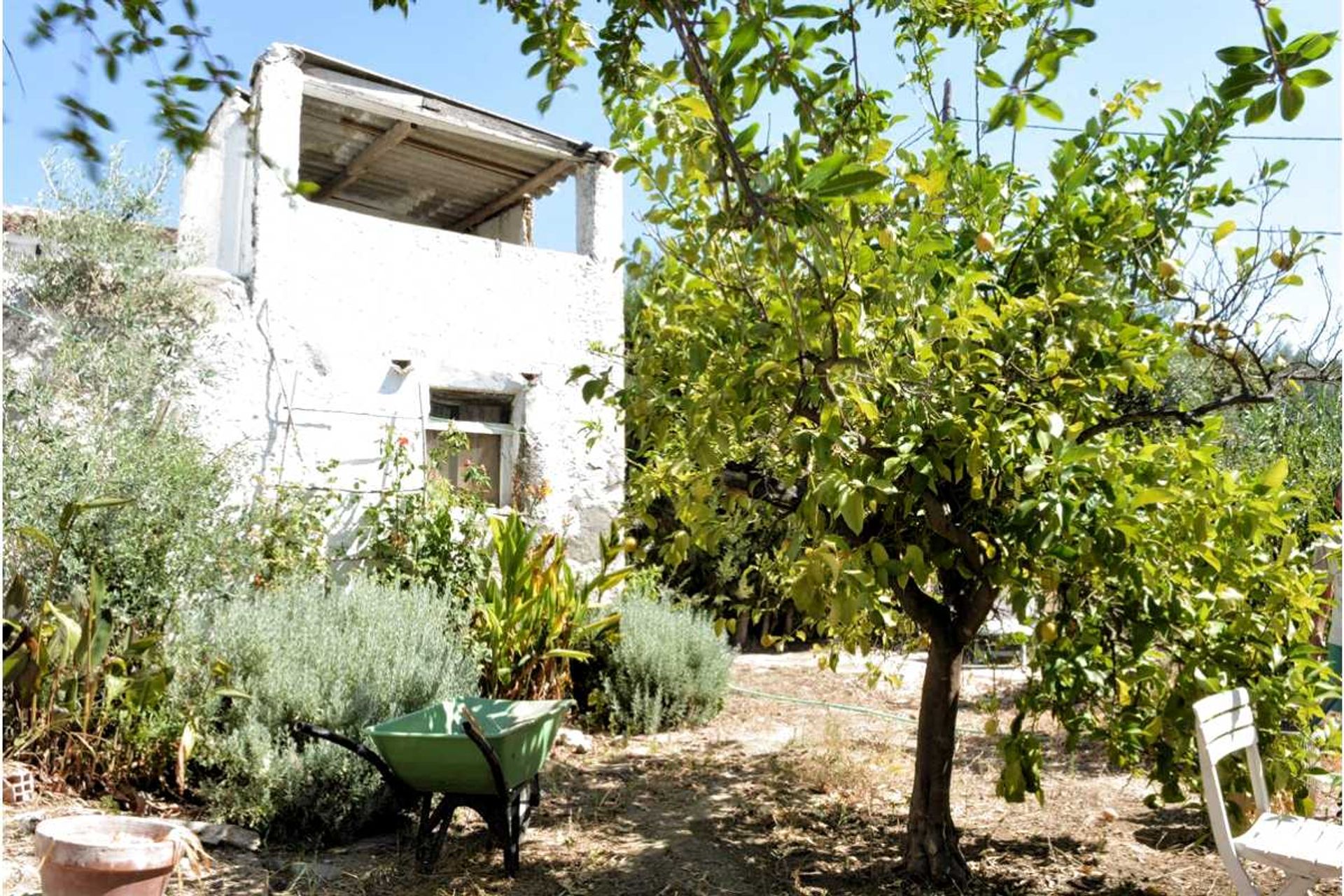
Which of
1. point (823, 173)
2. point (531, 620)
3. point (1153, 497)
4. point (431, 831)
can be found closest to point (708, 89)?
point (823, 173)

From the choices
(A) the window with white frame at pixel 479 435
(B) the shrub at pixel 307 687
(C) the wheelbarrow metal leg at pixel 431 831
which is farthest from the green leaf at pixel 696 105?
(A) the window with white frame at pixel 479 435

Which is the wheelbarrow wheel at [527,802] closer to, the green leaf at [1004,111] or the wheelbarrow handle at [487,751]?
the wheelbarrow handle at [487,751]

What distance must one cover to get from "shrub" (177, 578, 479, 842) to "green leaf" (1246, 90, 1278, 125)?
161 inches

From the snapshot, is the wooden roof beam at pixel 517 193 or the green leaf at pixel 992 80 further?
the wooden roof beam at pixel 517 193

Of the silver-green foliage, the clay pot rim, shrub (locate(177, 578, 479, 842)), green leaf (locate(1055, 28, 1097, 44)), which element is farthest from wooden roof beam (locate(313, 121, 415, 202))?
green leaf (locate(1055, 28, 1097, 44))

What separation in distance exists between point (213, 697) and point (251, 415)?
2701 mm

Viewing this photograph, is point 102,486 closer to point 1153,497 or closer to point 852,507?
point 852,507

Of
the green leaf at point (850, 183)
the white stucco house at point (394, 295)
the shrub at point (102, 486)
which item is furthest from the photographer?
the white stucco house at point (394, 295)

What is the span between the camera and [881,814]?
4.71 m

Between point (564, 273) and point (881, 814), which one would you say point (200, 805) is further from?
point (564, 273)

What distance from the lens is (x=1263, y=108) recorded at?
137 centimetres

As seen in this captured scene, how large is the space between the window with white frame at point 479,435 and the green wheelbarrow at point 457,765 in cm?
366

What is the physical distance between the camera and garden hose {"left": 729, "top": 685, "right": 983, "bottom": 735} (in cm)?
706

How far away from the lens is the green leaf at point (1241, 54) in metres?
1.32
